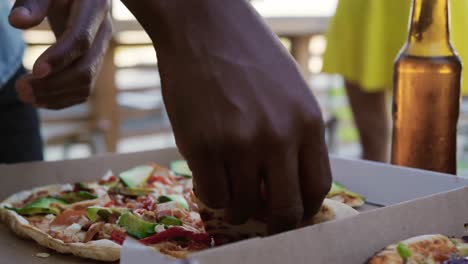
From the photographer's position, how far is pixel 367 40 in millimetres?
1816

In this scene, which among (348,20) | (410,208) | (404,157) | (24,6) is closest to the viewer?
(410,208)

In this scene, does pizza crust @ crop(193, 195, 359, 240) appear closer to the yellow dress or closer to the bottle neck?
the bottle neck

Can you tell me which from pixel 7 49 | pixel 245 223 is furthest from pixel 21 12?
pixel 7 49

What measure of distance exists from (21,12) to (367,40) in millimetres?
1154

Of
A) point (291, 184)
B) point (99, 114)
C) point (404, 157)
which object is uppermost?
point (291, 184)

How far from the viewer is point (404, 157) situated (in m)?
1.02

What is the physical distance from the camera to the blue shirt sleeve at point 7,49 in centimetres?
129

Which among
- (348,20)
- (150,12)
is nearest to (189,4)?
(150,12)

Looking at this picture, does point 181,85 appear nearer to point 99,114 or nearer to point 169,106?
point 169,106

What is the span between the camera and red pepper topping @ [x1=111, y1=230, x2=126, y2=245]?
89 centimetres

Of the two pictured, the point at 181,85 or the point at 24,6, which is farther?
the point at 24,6

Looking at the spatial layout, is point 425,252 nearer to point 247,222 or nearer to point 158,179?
point 247,222

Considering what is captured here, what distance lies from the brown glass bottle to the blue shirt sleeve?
0.74m

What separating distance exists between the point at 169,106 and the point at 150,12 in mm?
104
